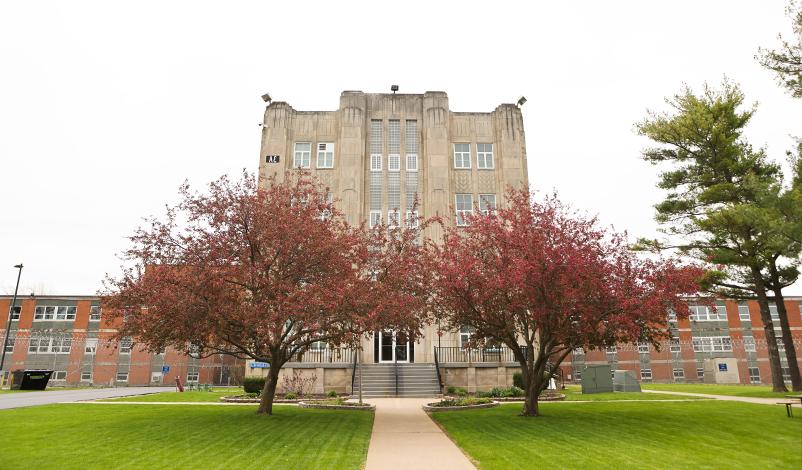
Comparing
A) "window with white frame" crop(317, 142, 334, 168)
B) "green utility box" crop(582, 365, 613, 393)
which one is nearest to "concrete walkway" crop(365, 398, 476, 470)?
"green utility box" crop(582, 365, 613, 393)

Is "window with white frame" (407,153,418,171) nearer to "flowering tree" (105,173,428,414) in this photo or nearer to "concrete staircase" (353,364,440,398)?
"concrete staircase" (353,364,440,398)

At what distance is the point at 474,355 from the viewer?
27.2 metres

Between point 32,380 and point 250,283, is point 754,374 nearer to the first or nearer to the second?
point 250,283

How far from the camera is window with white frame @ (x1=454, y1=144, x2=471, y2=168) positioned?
1352 inches

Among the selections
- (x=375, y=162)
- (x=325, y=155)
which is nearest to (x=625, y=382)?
(x=375, y=162)

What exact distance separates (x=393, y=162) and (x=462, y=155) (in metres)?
4.81

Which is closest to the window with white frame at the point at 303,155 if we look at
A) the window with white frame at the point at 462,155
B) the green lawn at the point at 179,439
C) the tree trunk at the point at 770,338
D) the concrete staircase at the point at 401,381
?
the window with white frame at the point at 462,155

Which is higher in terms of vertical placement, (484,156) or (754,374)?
(484,156)

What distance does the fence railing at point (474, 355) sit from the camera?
87.8ft

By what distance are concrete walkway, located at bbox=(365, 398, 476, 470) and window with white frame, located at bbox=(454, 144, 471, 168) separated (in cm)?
2108

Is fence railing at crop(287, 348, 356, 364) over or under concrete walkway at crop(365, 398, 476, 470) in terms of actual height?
over

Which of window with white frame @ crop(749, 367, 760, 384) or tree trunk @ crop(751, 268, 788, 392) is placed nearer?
tree trunk @ crop(751, 268, 788, 392)

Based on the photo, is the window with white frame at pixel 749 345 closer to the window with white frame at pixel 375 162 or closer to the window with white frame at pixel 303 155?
the window with white frame at pixel 375 162

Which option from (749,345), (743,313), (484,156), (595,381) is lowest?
(595,381)
